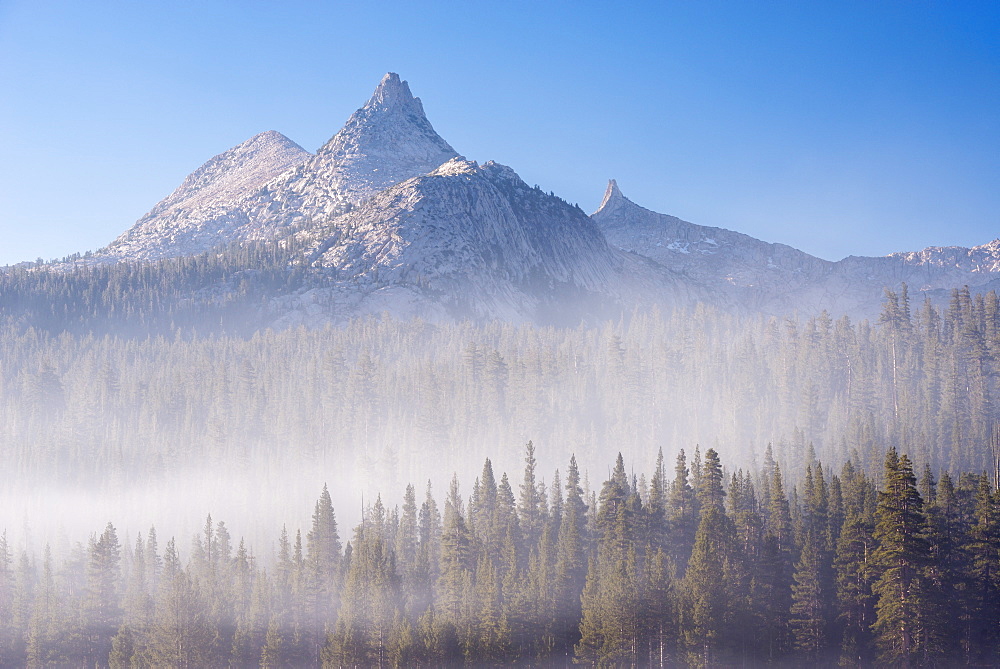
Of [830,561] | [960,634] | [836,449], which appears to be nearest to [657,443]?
[836,449]

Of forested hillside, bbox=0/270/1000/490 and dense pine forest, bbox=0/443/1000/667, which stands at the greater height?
forested hillside, bbox=0/270/1000/490

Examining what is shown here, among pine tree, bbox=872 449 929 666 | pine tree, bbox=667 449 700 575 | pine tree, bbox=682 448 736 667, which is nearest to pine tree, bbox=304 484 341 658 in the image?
pine tree, bbox=667 449 700 575

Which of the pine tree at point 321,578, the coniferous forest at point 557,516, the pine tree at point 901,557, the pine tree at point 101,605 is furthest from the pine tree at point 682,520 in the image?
the pine tree at point 101,605

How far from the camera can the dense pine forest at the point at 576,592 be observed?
86.7 m

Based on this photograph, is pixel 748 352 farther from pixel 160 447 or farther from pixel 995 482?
pixel 160 447

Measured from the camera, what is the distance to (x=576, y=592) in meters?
96.2

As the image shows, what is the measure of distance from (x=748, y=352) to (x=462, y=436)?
6026cm

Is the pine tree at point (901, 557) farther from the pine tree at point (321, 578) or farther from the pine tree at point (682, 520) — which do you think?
the pine tree at point (321, 578)

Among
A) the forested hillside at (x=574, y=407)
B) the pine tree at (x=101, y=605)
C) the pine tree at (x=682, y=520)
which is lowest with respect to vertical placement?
the pine tree at (x=101, y=605)

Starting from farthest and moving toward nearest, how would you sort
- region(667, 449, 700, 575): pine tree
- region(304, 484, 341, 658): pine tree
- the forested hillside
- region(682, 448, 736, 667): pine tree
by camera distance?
the forested hillside, region(667, 449, 700, 575): pine tree, region(304, 484, 341, 658): pine tree, region(682, 448, 736, 667): pine tree

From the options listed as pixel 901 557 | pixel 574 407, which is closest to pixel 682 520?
pixel 901 557

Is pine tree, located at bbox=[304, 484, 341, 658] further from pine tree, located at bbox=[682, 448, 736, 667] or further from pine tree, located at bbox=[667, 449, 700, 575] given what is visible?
pine tree, located at bbox=[682, 448, 736, 667]

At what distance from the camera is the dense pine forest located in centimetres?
8669

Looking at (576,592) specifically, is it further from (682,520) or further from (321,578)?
(321,578)
